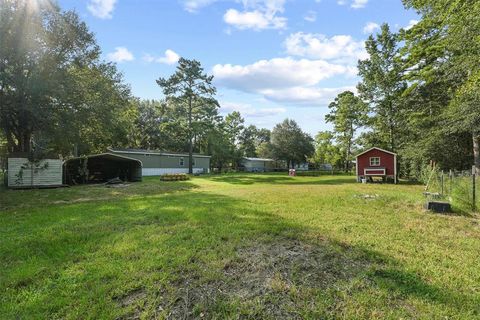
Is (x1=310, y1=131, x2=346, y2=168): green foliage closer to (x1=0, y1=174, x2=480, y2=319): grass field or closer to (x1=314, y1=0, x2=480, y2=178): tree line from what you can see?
(x1=314, y1=0, x2=480, y2=178): tree line

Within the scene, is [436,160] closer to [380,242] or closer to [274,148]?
[380,242]

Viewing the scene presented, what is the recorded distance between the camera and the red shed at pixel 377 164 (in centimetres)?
2041

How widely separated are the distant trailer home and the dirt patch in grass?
25.5 m

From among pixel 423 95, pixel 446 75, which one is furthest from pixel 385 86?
pixel 446 75

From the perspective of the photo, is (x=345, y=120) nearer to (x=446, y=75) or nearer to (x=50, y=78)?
(x=446, y=75)

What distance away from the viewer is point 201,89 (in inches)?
1161

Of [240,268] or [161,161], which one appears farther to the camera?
[161,161]

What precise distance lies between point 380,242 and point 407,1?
531 inches

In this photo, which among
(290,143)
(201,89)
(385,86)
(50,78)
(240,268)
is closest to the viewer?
(240,268)

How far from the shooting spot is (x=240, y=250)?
14.0 ft

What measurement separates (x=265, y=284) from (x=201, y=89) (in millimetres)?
28213

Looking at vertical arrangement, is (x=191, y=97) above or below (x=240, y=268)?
above

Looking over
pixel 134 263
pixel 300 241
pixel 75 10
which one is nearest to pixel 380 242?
pixel 300 241

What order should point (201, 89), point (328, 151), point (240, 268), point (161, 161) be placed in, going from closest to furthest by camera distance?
1. point (240, 268)
2. point (201, 89)
3. point (161, 161)
4. point (328, 151)
